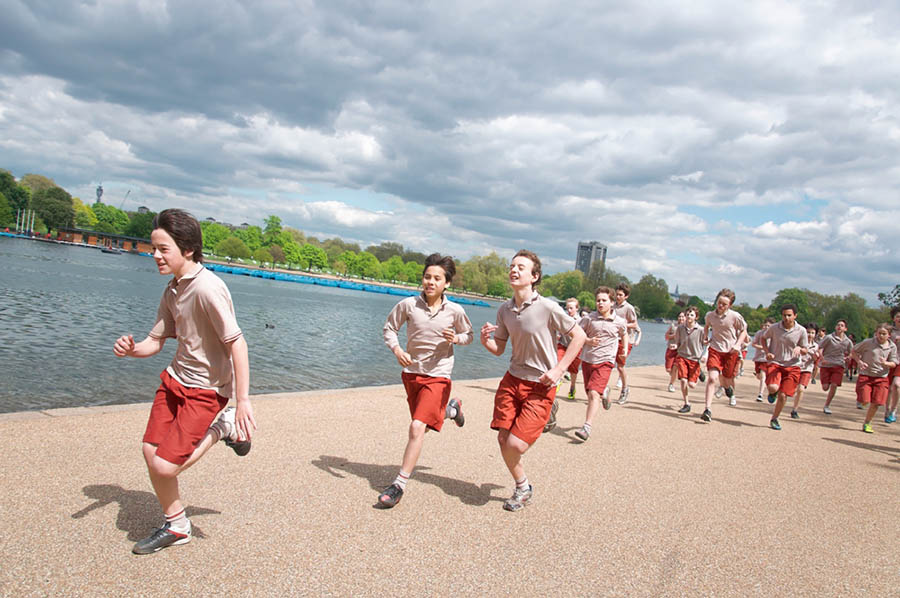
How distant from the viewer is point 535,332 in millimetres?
4977

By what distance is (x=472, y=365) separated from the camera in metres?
22.6

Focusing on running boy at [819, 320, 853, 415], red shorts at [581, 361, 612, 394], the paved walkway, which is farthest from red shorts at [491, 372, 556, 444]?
running boy at [819, 320, 853, 415]

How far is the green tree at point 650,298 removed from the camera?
180 meters

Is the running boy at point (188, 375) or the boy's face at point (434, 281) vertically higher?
the boy's face at point (434, 281)

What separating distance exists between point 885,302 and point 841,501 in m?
50.2

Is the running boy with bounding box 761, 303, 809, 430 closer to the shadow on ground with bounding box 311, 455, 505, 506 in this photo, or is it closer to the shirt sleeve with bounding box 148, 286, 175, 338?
the shadow on ground with bounding box 311, 455, 505, 506

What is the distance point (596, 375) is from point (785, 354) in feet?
13.4

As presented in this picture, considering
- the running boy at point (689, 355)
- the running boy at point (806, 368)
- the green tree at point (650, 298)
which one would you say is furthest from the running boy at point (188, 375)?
the green tree at point (650, 298)

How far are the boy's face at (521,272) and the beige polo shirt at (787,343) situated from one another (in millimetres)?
7518

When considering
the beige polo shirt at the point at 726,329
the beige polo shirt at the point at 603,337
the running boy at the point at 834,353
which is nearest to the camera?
the beige polo shirt at the point at 603,337

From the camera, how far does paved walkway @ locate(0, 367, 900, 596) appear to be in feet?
11.6

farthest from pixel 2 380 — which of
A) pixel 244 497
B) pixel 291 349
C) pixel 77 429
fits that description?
pixel 291 349

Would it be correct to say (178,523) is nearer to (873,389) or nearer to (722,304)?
(722,304)

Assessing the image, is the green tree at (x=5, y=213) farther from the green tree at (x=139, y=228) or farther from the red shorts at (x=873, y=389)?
the red shorts at (x=873, y=389)
